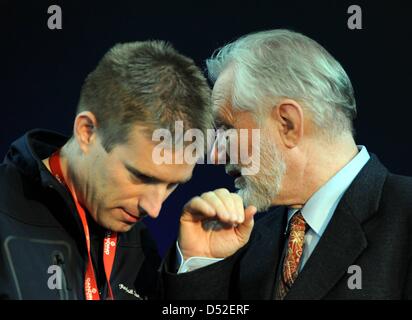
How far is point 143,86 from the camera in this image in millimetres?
1918

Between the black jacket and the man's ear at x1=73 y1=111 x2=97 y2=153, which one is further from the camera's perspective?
the man's ear at x1=73 y1=111 x2=97 y2=153

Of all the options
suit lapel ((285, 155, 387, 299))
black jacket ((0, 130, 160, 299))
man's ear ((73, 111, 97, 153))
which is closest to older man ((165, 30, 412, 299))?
suit lapel ((285, 155, 387, 299))

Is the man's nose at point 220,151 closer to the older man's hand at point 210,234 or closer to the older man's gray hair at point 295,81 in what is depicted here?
the older man's gray hair at point 295,81

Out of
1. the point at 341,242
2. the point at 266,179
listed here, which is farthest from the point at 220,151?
the point at 341,242

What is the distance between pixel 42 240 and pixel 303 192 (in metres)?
0.77

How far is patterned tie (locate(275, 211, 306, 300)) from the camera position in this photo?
6.82 ft

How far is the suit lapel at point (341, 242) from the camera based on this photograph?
6.47 feet

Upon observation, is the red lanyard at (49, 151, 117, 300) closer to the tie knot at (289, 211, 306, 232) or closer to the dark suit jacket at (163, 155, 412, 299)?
the dark suit jacket at (163, 155, 412, 299)

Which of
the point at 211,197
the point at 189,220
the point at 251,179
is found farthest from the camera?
the point at 251,179

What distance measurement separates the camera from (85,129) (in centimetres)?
197

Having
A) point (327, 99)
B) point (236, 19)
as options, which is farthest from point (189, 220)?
point (236, 19)
